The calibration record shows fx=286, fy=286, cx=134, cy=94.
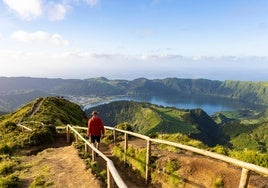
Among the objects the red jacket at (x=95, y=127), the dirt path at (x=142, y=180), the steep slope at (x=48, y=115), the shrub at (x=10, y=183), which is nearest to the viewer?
the dirt path at (x=142, y=180)

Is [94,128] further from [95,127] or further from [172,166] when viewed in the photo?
[172,166]

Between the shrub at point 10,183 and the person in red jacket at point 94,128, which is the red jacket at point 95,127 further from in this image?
the shrub at point 10,183

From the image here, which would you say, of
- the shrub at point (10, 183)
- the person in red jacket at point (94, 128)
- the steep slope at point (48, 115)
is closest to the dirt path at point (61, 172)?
the shrub at point (10, 183)

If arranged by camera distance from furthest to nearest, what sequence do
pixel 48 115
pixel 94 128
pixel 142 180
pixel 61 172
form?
pixel 48 115, pixel 94 128, pixel 142 180, pixel 61 172

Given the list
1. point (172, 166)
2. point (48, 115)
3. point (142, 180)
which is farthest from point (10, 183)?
point (48, 115)

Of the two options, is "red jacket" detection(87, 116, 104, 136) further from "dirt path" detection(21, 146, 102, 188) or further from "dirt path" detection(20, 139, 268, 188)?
"dirt path" detection(20, 139, 268, 188)

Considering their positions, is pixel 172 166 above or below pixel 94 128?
below

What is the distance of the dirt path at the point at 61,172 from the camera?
11.9 meters

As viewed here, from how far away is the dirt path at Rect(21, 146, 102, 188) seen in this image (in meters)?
11.9

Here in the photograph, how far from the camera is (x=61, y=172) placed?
1373 centimetres

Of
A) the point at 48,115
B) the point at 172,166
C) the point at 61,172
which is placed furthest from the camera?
the point at 48,115

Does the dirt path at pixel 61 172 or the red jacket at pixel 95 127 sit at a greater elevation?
the red jacket at pixel 95 127

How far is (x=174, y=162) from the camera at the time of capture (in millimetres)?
12984

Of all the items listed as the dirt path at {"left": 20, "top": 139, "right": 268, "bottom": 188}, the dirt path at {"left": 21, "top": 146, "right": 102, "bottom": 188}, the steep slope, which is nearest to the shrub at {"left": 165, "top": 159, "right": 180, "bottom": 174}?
the dirt path at {"left": 20, "top": 139, "right": 268, "bottom": 188}
